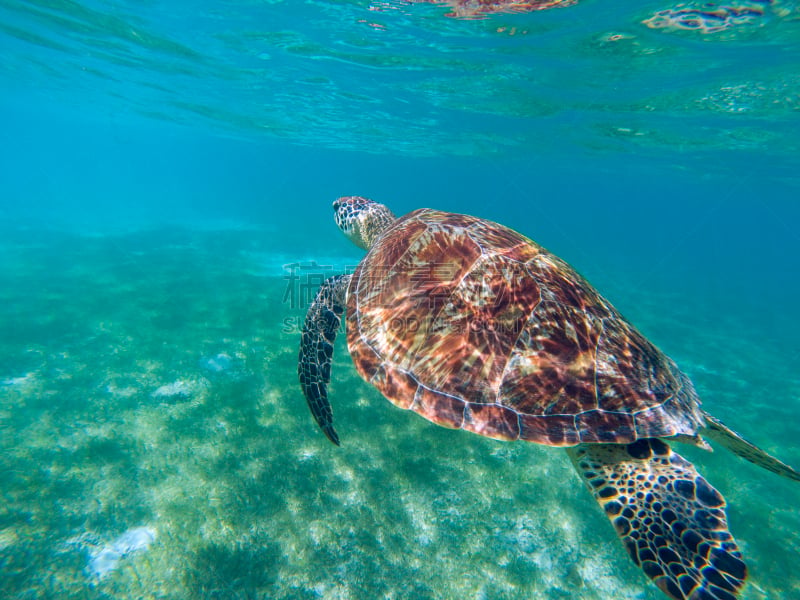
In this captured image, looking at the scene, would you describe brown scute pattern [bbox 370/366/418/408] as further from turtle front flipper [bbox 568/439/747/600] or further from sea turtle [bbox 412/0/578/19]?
sea turtle [bbox 412/0/578/19]

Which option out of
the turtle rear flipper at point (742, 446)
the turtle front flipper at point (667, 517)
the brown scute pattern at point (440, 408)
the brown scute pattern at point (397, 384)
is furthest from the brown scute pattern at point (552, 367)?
the turtle rear flipper at point (742, 446)

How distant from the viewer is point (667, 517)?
2631mm

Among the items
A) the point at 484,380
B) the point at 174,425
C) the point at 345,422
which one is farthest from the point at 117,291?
the point at 484,380

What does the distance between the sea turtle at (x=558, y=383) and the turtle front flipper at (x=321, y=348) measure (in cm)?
7

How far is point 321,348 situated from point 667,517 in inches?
147

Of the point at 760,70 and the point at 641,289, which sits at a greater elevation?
the point at 760,70

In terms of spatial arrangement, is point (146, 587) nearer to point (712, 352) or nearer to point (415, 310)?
point (415, 310)

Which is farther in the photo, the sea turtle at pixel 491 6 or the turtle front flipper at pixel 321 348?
the sea turtle at pixel 491 6

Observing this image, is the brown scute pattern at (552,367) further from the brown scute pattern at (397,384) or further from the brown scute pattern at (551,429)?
the brown scute pattern at (397,384)

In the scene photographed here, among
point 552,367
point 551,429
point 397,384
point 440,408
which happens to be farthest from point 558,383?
point 397,384

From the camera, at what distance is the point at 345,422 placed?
5695 millimetres

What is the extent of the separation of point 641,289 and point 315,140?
121ft

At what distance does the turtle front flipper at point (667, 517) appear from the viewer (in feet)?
7.68

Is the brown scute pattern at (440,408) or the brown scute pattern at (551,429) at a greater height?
the brown scute pattern at (551,429)
